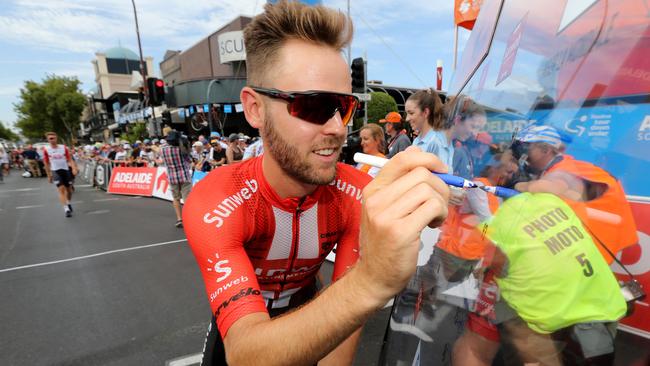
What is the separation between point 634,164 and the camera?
626mm

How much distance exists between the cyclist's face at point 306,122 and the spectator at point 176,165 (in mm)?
5895

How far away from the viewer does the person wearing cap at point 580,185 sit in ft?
2.09

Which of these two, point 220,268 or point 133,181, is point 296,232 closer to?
point 220,268

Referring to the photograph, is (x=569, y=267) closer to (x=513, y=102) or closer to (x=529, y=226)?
(x=529, y=226)

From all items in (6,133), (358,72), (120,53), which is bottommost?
(6,133)

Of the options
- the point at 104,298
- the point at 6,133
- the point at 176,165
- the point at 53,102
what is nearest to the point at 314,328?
the point at 104,298

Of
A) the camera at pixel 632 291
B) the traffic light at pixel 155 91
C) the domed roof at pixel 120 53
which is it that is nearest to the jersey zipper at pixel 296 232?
the camera at pixel 632 291

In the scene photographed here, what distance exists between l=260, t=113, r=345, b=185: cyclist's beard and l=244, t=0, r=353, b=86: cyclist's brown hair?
233 mm

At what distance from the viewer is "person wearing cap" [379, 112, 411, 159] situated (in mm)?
4754

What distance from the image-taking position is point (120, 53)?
64875mm

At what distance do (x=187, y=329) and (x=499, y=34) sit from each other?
3275mm

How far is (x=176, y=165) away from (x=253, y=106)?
19.1 ft

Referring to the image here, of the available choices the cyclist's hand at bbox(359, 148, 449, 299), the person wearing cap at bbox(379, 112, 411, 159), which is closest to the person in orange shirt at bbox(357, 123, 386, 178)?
the person wearing cap at bbox(379, 112, 411, 159)

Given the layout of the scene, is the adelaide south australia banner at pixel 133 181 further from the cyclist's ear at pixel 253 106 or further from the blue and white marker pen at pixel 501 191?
the blue and white marker pen at pixel 501 191
